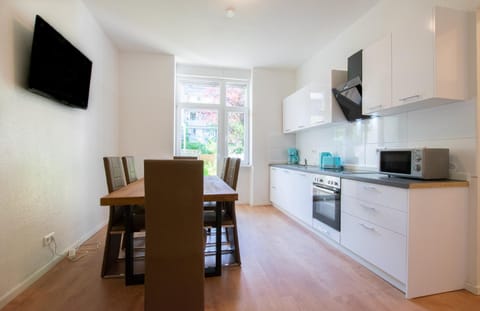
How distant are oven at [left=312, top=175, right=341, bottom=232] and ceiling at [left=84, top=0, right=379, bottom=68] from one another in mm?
1982

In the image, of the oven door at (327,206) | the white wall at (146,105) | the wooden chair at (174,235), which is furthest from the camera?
the white wall at (146,105)

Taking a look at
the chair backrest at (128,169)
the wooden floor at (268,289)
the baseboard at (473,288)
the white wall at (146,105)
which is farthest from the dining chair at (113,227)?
the baseboard at (473,288)

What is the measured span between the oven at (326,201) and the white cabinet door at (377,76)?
0.83 meters

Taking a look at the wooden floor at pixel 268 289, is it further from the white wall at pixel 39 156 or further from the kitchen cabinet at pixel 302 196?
the kitchen cabinet at pixel 302 196

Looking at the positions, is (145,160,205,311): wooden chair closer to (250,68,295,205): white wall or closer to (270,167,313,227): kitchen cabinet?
(270,167,313,227): kitchen cabinet

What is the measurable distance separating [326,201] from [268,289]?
1308 millimetres

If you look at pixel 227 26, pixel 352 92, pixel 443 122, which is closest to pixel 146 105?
pixel 227 26

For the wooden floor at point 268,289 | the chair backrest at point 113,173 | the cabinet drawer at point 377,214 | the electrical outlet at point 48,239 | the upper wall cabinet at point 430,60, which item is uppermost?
the upper wall cabinet at point 430,60

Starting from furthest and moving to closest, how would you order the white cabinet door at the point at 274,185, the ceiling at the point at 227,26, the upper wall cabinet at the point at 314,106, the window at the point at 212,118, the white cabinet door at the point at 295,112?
the window at the point at 212,118, the white cabinet door at the point at 274,185, the white cabinet door at the point at 295,112, the upper wall cabinet at the point at 314,106, the ceiling at the point at 227,26

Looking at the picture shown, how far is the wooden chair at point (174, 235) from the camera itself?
4.48ft

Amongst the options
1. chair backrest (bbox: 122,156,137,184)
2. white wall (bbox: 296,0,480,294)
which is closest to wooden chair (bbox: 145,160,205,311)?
chair backrest (bbox: 122,156,137,184)

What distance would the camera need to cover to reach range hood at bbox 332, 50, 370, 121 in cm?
259

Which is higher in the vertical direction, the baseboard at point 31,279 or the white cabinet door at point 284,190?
the white cabinet door at point 284,190

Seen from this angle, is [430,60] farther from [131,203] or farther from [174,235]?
[131,203]
